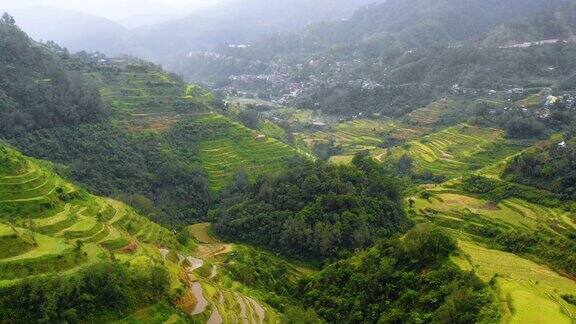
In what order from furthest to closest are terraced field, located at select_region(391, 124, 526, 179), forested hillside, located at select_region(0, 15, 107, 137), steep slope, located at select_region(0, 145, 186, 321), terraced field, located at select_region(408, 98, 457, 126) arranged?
terraced field, located at select_region(408, 98, 457, 126) → terraced field, located at select_region(391, 124, 526, 179) → forested hillside, located at select_region(0, 15, 107, 137) → steep slope, located at select_region(0, 145, 186, 321)

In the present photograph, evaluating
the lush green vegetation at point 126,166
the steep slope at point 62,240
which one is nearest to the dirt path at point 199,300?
the steep slope at point 62,240

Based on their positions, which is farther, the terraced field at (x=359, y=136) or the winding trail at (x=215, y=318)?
the terraced field at (x=359, y=136)

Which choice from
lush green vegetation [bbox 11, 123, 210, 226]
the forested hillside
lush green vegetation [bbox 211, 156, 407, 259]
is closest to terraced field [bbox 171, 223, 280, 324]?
lush green vegetation [bbox 211, 156, 407, 259]

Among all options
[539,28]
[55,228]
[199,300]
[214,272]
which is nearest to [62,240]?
[55,228]

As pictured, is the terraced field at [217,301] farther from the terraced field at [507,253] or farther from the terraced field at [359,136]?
the terraced field at [359,136]

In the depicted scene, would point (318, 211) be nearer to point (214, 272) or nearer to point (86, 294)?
point (214, 272)

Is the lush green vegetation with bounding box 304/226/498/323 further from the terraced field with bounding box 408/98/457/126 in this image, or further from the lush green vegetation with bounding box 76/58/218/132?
the terraced field with bounding box 408/98/457/126

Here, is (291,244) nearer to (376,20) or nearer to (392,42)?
(392,42)
